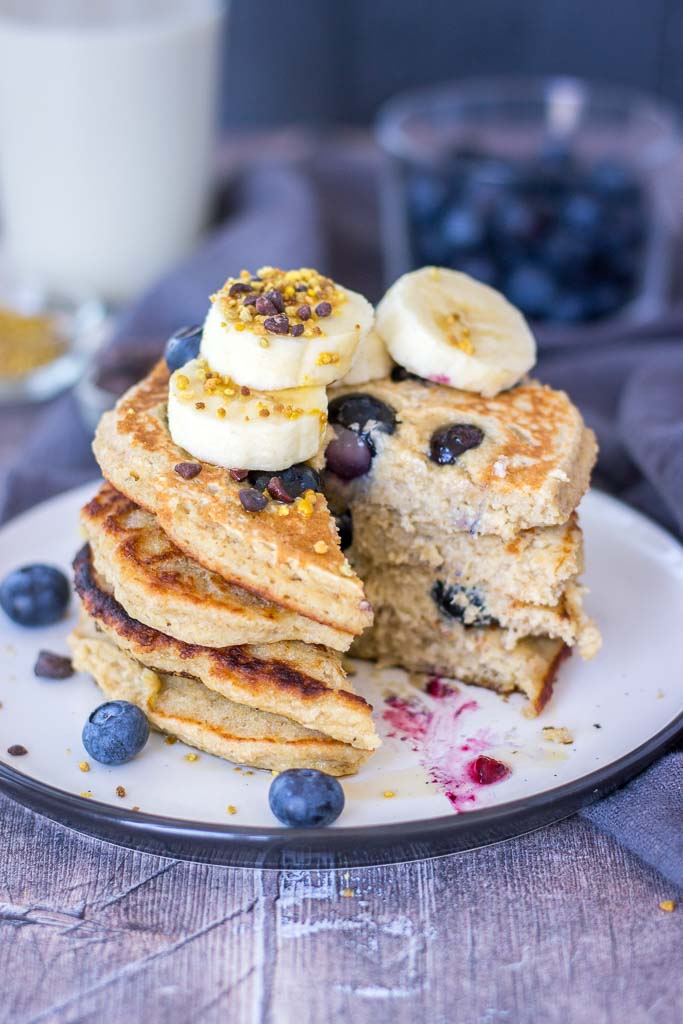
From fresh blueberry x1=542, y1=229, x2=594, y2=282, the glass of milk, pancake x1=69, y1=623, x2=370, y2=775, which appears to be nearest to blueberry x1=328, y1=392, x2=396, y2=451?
pancake x1=69, y1=623, x2=370, y2=775

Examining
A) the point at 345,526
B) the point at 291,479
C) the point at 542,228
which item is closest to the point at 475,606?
the point at 345,526

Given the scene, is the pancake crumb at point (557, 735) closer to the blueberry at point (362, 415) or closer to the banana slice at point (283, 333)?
the blueberry at point (362, 415)

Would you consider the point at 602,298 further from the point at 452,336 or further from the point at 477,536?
the point at 477,536

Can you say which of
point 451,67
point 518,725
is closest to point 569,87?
point 451,67

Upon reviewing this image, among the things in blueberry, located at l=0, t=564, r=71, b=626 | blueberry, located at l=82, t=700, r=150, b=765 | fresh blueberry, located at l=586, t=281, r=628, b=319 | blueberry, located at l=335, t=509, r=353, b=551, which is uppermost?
blueberry, located at l=335, t=509, r=353, b=551

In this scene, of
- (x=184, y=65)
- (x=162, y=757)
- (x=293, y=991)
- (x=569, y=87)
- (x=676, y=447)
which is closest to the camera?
(x=293, y=991)

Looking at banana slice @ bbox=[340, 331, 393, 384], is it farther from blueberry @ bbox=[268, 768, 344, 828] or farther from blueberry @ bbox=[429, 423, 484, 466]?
blueberry @ bbox=[268, 768, 344, 828]

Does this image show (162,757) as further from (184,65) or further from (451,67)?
(451,67)
